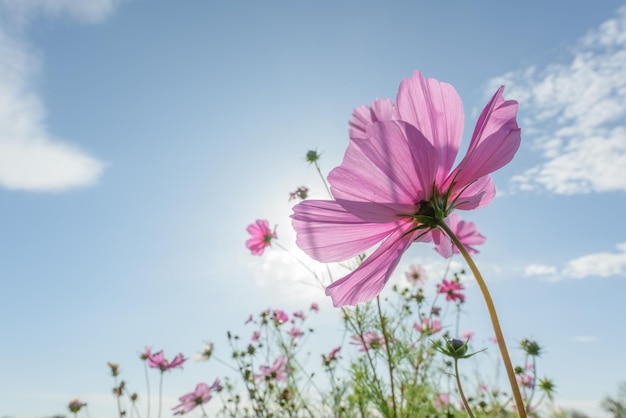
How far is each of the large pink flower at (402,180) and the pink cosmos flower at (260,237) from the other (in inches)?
68.4

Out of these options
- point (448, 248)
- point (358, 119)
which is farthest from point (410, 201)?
point (358, 119)

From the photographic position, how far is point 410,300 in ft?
8.18

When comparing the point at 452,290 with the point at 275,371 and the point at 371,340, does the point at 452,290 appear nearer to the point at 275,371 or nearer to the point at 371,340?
the point at 371,340

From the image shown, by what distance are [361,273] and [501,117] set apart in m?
0.22

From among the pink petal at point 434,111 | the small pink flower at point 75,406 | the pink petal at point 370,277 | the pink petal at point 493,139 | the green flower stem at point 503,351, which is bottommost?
the green flower stem at point 503,351

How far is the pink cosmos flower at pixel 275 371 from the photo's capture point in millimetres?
2529

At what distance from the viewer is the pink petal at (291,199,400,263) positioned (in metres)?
0.56

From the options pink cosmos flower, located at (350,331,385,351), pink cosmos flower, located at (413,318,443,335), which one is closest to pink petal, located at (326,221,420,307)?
pink cosmos flower, located at (350,331,385,351)

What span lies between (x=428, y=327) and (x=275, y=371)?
0.87 m

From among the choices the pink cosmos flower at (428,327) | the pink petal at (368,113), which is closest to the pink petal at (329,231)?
the pink petal at (368,113)

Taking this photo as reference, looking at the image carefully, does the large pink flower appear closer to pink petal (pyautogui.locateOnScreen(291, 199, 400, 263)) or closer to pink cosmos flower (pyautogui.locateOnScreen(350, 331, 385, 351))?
pink petal (pyautogui.locateOnScreen(291, 199, 400, 263))

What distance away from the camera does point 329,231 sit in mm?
567

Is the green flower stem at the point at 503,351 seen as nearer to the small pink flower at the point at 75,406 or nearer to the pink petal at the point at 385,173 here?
the pink petal at the point at 385,173

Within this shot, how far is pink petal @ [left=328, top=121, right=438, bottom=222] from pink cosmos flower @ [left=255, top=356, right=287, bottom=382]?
2.17m
